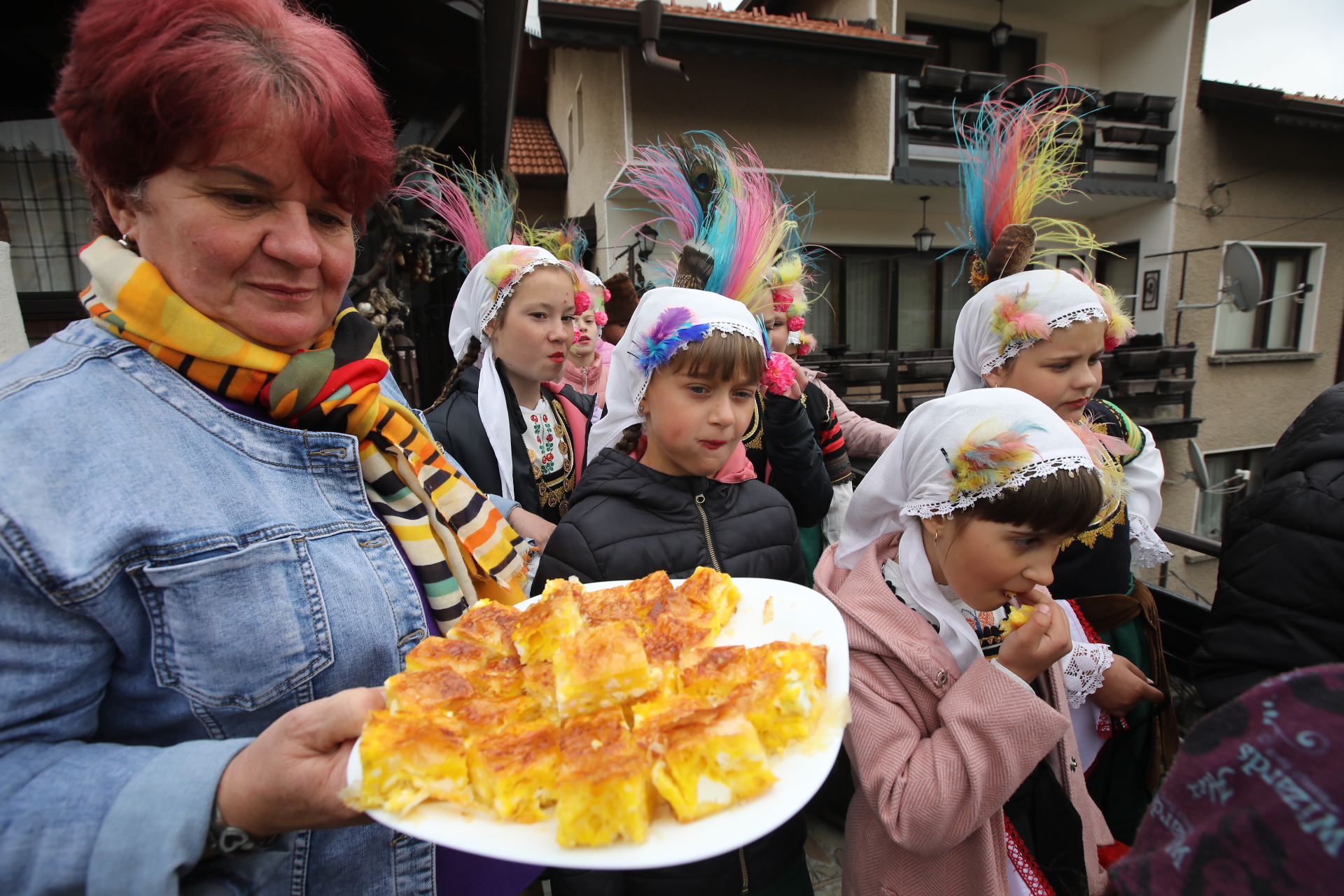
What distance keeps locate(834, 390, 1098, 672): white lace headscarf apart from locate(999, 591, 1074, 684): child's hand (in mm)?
106

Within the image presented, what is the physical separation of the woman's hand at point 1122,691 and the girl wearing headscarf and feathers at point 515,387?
2.12 meters

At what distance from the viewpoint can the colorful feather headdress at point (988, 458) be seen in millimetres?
1441

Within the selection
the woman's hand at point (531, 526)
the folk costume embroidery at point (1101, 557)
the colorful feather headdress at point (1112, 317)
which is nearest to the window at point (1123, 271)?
the colorful feather headdress at point (1112, 317)

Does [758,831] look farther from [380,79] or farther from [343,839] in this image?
[380,79]

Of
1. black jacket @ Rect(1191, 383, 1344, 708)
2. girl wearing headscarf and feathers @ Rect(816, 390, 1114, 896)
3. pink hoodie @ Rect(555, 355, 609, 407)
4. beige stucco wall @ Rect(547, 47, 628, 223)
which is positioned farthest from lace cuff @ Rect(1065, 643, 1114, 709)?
beige stucco wall @ Rect(547, 47, 628, 223)

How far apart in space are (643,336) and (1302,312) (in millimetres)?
14949

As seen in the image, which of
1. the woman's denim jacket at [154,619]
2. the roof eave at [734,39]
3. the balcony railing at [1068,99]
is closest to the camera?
the woman's denim jacket at [154,619]

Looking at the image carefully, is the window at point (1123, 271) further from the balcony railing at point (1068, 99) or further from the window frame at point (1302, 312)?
the window frame at point (1302, 312)

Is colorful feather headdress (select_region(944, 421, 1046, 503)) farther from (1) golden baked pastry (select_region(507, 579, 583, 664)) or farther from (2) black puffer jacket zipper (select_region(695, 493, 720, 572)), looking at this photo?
(1) golden baked pastry (select_region(507, 579, 583, 664))

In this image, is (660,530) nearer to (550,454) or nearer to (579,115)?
(550,454)

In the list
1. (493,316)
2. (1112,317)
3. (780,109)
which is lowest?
(1112,317)

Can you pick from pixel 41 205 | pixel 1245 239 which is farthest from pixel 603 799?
pixel 1245 239

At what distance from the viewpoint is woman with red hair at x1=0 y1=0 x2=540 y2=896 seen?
2.56 ft

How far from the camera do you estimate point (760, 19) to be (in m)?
7.17
